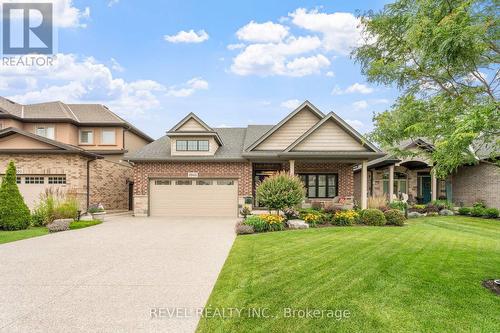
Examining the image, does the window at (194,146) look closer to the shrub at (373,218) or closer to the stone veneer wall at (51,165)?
the stone veneer wall at (51,165)

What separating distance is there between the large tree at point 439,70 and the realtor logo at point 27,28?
50.6ft

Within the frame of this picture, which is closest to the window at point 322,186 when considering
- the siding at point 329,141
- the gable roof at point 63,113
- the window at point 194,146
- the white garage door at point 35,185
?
the siding at point 329,141

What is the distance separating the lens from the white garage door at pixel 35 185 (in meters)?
17.0

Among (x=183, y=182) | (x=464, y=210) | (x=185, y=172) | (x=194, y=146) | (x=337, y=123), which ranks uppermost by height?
(x=337, y=123)

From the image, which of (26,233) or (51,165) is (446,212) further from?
(51,165)

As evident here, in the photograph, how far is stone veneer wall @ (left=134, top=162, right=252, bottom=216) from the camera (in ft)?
59.1

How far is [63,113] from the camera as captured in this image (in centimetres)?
2350

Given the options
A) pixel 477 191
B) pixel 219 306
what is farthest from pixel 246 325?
pixel 477 191

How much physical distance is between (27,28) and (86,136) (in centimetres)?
1164

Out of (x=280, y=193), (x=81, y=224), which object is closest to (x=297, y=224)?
(x=280, y=193)

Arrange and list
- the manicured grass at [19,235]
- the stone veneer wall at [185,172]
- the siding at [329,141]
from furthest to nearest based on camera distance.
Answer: the stone veneer wall at [185,172] < the siding at [329,141] < the manicured grass at [19,235]

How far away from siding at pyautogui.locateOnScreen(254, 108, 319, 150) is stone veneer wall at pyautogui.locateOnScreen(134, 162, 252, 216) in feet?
6.45

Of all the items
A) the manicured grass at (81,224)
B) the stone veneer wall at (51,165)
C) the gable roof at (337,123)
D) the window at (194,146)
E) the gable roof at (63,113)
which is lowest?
the manicured grass at (81,224)

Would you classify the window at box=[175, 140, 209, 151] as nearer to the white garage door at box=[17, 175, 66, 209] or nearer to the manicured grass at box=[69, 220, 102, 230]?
the manicured grass at box=[69, 220, 102, 230]
